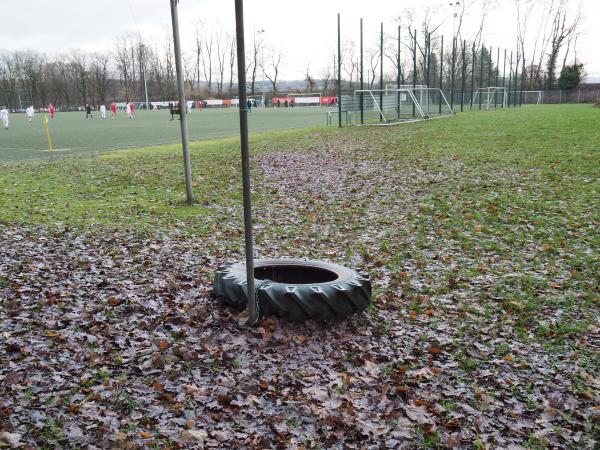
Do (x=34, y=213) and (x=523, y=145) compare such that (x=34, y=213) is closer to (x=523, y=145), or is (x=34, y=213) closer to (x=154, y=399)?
(x=154, y=399)

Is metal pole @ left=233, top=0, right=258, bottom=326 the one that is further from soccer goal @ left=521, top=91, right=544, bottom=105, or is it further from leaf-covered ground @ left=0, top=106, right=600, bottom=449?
soccer goal @ left=521, top=91, right=544, bottom=105

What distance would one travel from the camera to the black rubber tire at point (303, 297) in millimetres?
5426

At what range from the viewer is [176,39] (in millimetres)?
10336

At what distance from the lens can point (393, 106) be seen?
3170 centimetres

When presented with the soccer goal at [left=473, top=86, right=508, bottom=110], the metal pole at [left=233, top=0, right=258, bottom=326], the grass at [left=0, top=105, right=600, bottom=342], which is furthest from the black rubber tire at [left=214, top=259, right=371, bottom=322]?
the soccer goal at [left=473, top=86, right=508, bottom=110]

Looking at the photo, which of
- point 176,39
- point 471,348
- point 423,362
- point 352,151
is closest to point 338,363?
point 423,362

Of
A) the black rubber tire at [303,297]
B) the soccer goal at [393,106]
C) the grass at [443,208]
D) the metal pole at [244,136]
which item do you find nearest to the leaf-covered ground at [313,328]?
the grass at [443,208]

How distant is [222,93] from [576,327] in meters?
118

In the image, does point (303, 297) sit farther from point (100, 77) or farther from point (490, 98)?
point (100, 77)

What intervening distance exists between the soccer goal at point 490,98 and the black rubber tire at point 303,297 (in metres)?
47.2

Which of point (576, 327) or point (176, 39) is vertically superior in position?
point (176, 39)

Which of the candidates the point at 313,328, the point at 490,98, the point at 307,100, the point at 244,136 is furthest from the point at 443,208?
A: the point at 307,100

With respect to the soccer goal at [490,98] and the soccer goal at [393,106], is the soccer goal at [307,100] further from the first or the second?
the soccer goal at [393,106]

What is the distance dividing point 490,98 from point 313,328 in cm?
5167
